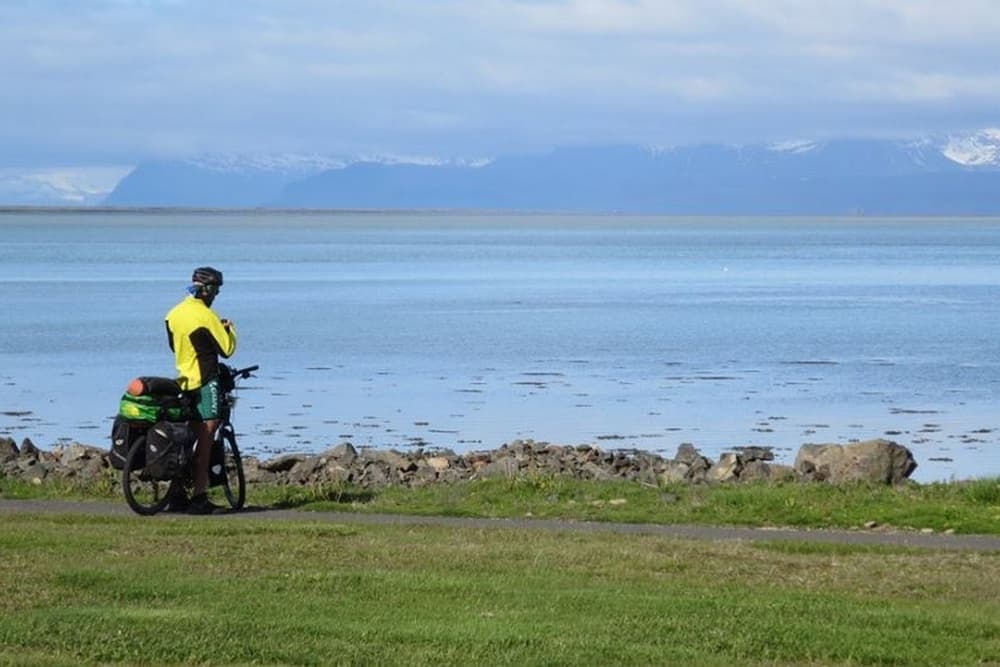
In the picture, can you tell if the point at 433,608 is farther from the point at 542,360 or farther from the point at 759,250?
the point at 759,250

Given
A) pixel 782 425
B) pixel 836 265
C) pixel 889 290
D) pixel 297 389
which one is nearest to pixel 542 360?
pixel 297 389

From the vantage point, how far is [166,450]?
1465 cm

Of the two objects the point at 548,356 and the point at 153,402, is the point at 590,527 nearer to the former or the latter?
the point at 153,402

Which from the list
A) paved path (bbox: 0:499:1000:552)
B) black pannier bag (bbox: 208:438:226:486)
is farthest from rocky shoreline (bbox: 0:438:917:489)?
black pannier bag (bbox: 208:438:226:486)

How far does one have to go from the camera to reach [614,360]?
147 feet

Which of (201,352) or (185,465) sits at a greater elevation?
(201,352)

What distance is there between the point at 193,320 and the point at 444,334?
127 feet

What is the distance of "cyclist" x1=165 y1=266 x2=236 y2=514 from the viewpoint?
48.1ft

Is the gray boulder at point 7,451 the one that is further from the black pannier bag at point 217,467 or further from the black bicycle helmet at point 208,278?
the black bicycle helmet at point 208,278

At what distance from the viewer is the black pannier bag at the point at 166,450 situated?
14602 millimetres

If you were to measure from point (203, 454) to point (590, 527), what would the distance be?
10.2 feet

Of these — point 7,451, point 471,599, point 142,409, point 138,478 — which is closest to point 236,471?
point 138,478

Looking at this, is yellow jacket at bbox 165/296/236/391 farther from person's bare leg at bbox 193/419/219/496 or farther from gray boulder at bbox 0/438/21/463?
gray boulder at bbox 0/438/21/463

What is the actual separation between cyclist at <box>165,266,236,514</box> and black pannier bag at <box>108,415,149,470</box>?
0.41 m
